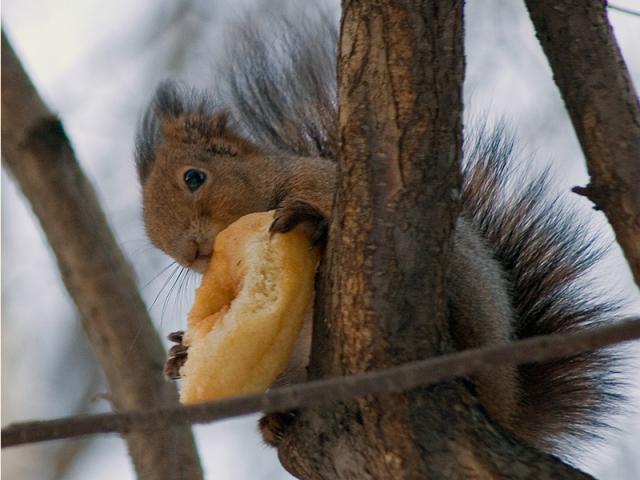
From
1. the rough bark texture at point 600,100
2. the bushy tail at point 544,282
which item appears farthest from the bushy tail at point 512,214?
the rough bark texture at point 600,100

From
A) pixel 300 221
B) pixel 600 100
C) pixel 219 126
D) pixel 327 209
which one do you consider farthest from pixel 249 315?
pixel 219 126

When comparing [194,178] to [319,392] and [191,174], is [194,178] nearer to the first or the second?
[191,174]

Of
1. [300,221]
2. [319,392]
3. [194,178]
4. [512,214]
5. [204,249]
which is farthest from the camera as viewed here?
[512,214]

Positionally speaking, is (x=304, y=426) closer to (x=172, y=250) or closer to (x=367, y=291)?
(x=367, y=291)

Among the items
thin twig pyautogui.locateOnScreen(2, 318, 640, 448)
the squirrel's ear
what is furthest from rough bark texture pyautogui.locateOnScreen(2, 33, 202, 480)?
thin twig pyautogui.locateOnScreen(2, 318, 640, 448)

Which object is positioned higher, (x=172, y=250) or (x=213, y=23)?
(x=213, y=23)

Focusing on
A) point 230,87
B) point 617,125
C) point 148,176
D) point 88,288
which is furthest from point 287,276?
point 230,87

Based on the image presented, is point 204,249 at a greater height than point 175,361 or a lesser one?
greater
